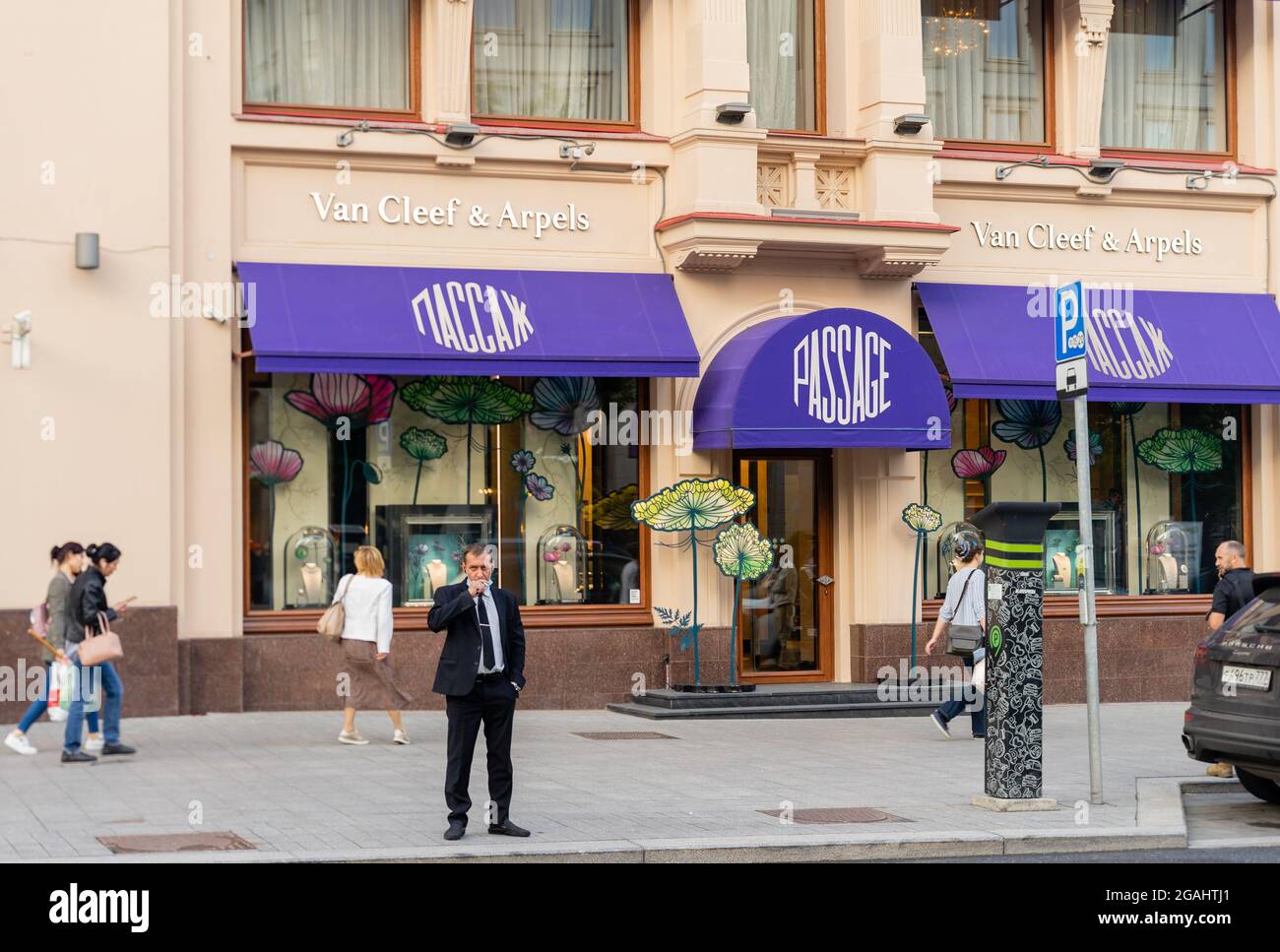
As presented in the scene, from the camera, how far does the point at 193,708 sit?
16188mm

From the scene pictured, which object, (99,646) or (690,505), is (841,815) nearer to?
(99,646)

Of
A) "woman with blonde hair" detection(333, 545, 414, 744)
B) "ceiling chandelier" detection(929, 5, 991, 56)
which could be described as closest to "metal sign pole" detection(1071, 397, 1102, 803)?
"woman with blonde hair" detection(333, 545, 414, 744)

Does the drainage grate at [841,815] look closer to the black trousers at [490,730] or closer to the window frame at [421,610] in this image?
the black trousers at [490,730]

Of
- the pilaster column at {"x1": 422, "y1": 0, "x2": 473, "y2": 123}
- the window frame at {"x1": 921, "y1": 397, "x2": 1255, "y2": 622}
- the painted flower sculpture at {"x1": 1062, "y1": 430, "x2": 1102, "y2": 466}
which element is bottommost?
the window frame at {"x1": 921, "y1": 397, "x2": 1255, "y2": 622}

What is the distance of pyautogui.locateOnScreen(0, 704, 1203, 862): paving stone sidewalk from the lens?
33.6ft

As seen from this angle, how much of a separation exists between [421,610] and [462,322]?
2834 millimetres

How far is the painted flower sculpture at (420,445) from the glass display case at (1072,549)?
6.83m

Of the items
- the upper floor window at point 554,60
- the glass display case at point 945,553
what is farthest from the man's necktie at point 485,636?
the glass display case at point 945,553

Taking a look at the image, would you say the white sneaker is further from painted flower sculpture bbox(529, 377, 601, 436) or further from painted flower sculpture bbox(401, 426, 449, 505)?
painted flower sculpture bbox(529, 377, 601, 436)

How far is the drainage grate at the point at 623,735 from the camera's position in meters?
15.2

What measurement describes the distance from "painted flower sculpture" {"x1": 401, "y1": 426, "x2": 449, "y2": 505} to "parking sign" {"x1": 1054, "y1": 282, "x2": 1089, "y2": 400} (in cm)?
720

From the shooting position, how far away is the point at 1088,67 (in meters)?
19.2

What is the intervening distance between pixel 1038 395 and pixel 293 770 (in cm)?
900
